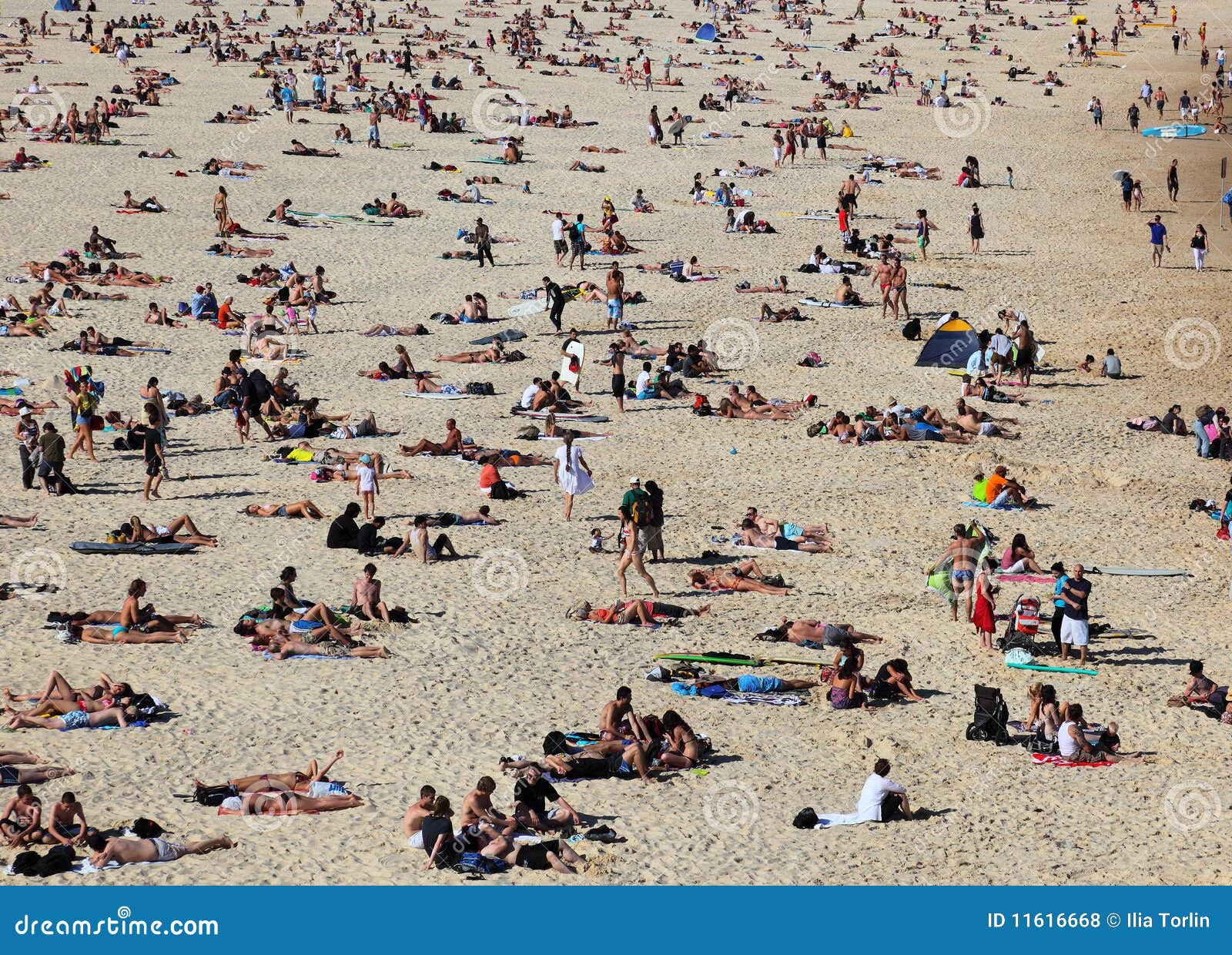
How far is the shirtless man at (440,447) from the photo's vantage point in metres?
23.2

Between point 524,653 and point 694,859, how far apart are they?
458 cm

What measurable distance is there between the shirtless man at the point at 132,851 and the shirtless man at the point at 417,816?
167cm

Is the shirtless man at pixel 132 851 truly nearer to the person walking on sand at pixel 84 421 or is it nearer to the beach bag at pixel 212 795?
the beach bag at pixel 212 795

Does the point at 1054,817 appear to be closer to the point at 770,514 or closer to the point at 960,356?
the point at 770,514

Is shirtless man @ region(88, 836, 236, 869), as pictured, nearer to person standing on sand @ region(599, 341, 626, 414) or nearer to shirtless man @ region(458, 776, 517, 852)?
shirtless man @ region(458, 776, 517, 852)

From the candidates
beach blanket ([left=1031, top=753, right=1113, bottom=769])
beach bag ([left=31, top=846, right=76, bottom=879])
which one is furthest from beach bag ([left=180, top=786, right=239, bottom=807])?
beach blanket ([left=1031, top=753, right=1113, bottom=769])

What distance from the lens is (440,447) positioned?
76.4 feet

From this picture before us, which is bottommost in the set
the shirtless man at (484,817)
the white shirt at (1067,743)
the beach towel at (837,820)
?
the beach towel at (837,820)

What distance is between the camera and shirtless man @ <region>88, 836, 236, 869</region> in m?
11.8

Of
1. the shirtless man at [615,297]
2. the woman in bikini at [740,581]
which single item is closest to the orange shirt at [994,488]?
the woman in bikini at [740,581]

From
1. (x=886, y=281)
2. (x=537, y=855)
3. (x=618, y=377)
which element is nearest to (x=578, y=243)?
(x=886, y=281)

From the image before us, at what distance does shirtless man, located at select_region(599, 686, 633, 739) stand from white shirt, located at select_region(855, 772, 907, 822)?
7.55 ft

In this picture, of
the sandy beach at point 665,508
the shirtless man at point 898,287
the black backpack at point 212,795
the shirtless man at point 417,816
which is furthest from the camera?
the shirtless man at point 898,287

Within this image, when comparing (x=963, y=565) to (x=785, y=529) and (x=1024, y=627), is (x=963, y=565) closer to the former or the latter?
(x=1024, y=627)
